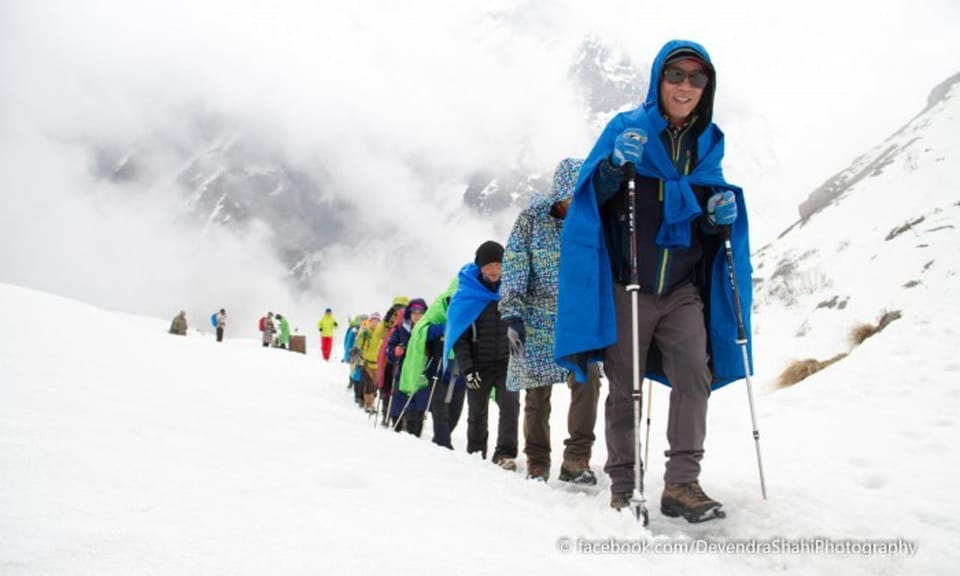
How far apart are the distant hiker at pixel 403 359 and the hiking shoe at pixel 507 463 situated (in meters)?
2.18

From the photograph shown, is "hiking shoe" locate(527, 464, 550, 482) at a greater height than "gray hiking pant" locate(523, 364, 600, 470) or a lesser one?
lesser

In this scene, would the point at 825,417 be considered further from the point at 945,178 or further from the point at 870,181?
the point at 870,181

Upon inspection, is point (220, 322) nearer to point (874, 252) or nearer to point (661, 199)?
point (874, 252)

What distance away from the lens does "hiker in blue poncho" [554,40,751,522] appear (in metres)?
3.13

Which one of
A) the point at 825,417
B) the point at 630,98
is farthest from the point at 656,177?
the point at 630,98

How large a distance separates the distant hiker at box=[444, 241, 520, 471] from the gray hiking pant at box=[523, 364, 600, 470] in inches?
23.0

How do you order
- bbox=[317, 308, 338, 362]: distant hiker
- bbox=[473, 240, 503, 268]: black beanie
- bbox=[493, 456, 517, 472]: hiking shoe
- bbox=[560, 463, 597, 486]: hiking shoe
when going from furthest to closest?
1. bbox=[317, 308, 338, 362]: distant hiker
2. bbox=[473, 240, 503, 268]: black beanie
3. bbox=[493, 456, 517, 472]: hiking shoe
4. bbox=[560, 463, 597, 486]: hiking shoe

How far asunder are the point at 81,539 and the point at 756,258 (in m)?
26.9

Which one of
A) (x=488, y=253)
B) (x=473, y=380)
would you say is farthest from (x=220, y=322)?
(x=473, y=380)

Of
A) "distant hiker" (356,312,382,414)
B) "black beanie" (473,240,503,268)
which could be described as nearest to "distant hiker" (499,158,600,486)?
"black beanie" (473,240,503,268)

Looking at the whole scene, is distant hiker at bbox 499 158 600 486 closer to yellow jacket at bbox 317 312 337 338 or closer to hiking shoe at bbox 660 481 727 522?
hiking shoe at bbox 660 481 727 522

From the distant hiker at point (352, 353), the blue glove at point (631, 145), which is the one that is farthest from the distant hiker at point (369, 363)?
the blue glove at point (631, 145)

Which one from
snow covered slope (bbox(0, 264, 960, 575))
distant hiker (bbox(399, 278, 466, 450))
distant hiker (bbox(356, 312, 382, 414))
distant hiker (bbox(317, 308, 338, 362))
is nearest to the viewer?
snow covered slope (bbox(0, 264, 960, 575))

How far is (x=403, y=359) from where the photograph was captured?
25.8ft
